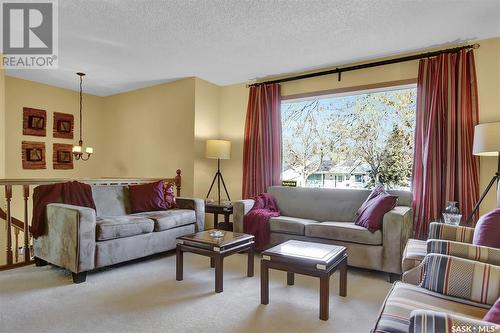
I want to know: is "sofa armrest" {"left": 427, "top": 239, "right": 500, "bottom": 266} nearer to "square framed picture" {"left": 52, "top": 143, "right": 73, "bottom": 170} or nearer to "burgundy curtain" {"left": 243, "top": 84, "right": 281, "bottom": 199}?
"burgundy curtain" {"left": 243, "top": 84, "right": 281, "bottom": 199}

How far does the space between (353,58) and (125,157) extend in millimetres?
4270

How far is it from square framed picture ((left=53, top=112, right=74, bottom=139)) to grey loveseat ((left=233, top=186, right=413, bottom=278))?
373cm

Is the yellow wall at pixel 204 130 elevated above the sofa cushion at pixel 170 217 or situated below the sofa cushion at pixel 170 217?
above

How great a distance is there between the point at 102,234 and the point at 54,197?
74cm

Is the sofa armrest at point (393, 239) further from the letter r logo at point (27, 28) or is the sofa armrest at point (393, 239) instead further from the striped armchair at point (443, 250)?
the letter r logo at point (27, 28)

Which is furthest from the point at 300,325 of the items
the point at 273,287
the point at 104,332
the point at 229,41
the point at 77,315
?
the point at 229,41

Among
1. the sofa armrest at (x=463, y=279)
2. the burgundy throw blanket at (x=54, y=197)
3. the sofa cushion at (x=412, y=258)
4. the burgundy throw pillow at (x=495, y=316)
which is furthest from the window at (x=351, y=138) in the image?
the burgundy throw pillow at (x=495, y=316)

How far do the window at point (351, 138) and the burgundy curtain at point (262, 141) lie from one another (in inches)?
9.3

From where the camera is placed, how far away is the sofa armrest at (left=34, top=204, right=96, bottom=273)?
8.73ft

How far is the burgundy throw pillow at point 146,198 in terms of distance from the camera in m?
3.81

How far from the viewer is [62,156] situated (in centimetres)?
533

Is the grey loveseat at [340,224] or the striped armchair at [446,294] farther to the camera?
the grey loveseat at [340,224]

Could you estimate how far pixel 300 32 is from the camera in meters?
3.10

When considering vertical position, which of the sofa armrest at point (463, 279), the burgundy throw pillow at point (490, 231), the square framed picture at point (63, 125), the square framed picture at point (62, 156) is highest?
the square framed picture at point (63, 125)
